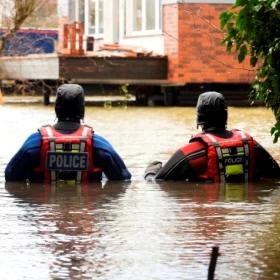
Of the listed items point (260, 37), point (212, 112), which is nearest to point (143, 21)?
point (212, 112)

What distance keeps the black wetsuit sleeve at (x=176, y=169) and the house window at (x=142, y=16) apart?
23.7 meters

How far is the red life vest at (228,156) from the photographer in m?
10.0

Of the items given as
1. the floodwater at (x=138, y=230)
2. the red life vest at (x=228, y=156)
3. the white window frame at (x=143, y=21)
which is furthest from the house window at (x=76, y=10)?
the red life vest at (x=228, y=156)

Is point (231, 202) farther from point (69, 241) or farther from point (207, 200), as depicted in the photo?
point (69, 241)

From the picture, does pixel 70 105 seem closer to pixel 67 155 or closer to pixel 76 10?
pixel 67 155

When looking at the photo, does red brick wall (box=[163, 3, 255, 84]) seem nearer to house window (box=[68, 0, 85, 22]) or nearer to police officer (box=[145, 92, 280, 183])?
house window (box=[68, 0, 85, 22])

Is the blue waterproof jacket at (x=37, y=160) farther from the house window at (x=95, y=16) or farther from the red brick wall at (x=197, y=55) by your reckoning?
the house window at (x=95, y=16)

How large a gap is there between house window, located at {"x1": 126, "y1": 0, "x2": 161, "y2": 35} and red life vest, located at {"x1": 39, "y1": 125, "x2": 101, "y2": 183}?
24.1 metres

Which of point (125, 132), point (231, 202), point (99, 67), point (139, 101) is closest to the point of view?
point (231, 202)

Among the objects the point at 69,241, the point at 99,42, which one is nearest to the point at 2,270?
the point at 69,241

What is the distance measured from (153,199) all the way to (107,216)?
131cm

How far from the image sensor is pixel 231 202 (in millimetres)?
9430

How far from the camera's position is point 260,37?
7.65 metres

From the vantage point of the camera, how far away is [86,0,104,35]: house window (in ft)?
133
